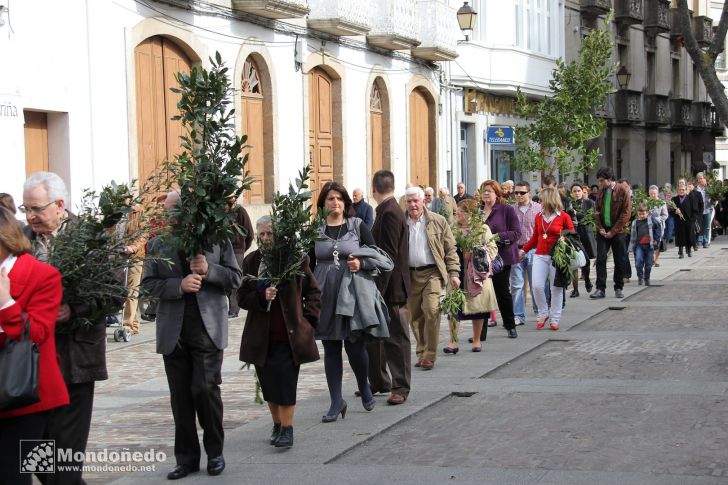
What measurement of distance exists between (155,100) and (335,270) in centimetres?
1048

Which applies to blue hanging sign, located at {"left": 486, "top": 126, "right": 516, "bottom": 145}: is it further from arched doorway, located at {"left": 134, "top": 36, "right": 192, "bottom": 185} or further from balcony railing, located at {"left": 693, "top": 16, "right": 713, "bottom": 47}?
balcony railing, located at {"left": 693, "top": 16, "right": 713, "bottom": 47}

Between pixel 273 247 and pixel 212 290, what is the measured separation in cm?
79

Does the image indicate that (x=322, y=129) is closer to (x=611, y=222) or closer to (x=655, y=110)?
(x=611, y=222)

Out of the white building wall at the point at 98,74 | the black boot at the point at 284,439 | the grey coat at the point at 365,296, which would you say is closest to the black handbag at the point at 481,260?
the grey coat at the point at 365,296

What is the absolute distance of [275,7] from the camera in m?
21.2

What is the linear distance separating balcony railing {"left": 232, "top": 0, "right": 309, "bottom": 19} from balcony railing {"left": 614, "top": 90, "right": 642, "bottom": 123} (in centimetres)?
2325

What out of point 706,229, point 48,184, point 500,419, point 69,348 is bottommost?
point 500,419

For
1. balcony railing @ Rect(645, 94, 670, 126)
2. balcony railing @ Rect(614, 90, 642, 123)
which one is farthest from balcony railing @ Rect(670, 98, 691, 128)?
balcony railing @ Rect(614, 90, 642, 123)

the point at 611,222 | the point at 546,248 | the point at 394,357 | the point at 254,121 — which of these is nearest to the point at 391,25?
the point at 254,121

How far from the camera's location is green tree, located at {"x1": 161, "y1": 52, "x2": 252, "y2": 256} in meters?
7.16

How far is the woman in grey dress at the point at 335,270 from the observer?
9.11 meters

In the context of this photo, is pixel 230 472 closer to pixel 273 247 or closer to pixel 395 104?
pixel 273 247

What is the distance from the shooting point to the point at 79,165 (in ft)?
56.2

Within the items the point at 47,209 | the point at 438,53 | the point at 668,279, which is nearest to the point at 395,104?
the point at 438,53
